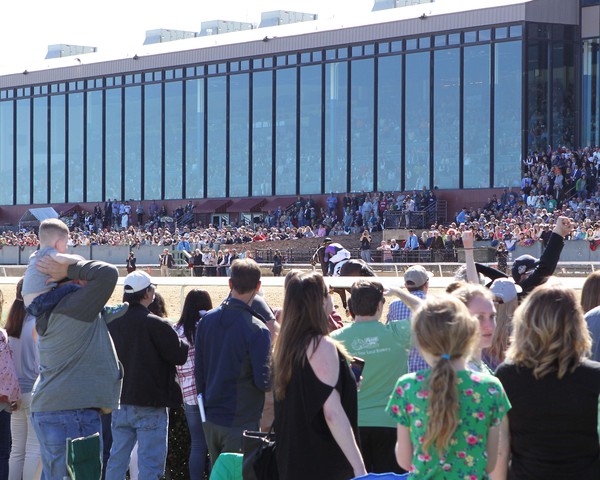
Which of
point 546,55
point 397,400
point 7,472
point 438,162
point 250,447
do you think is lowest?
point 7,472

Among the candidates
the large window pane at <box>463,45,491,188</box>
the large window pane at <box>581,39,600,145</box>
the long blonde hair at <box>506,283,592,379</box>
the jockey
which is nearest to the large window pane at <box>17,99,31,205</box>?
the large window pane at <box>463,45,491,188</box>

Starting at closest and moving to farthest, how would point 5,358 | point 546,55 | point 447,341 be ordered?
point 447,341 < point 5,358 < point 546,55

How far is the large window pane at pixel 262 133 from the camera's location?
5825 cm

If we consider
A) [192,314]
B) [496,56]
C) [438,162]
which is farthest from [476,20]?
[192,314]

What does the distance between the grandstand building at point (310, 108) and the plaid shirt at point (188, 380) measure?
41490 mm

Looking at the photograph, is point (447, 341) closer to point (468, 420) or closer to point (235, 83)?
point (468, 420)

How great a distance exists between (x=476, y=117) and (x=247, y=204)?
46.6 feet

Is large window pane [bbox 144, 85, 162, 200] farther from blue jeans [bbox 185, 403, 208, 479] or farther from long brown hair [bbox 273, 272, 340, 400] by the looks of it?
long brown hair [bbox 273, 272, 340, 400]

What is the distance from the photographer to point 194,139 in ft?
205

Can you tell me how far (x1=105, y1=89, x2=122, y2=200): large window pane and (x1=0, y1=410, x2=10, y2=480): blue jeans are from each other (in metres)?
58.6

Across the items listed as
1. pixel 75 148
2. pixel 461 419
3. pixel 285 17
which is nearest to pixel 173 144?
pixel 75 148

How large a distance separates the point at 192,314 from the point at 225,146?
2113 inches

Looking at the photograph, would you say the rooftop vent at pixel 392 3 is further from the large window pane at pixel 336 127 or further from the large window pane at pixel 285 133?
the large window pane at pixel 285 133

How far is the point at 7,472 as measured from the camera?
7801 millimetres
